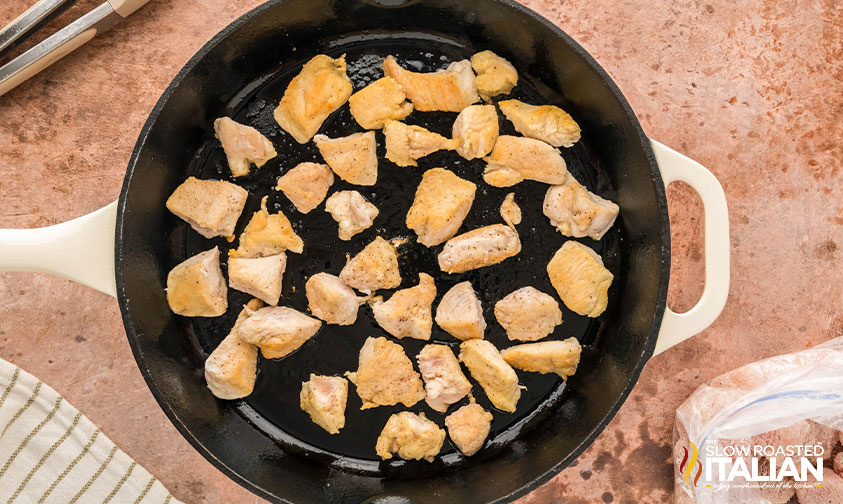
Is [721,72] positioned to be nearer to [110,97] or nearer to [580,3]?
[580,3]

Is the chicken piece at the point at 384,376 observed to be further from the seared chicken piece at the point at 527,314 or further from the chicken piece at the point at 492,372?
the seared chicken piece at the point at 527,314

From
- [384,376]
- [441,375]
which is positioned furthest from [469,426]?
[384,376]

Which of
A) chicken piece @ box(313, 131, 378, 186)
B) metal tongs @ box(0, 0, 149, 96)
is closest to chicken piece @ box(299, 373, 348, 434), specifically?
chicken piece @ box(313, 131, 378, 186)

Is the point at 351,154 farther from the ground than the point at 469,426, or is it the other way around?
the point at 351,154

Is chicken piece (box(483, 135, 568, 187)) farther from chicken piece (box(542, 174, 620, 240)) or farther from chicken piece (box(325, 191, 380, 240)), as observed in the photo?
chicken piece (box(325, 191, 380, 240))

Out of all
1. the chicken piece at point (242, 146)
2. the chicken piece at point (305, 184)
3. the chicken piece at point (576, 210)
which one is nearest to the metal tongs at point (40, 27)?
the chicken piece at point (242, 146)

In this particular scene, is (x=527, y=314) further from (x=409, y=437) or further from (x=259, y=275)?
(x=259, y=275)

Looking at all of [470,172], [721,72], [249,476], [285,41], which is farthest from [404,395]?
[721,72]
